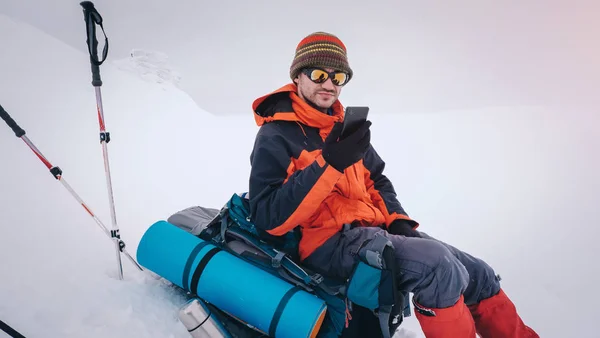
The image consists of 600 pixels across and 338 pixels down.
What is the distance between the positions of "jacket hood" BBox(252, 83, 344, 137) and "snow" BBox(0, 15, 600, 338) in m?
1.49

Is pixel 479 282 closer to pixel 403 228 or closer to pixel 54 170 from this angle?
pixel 403 228

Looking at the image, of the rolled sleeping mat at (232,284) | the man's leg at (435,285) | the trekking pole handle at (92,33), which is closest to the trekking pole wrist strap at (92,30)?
the trekking pole handle at (92,33)

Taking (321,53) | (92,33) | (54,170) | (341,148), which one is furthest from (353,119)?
(54,170)

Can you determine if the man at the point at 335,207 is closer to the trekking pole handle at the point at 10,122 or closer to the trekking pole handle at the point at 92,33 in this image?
the trekking pole handle at the point at 92,33

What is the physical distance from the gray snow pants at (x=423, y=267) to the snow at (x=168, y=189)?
85cm

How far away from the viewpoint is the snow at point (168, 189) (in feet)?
7.11

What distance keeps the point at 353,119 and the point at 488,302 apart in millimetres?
1583

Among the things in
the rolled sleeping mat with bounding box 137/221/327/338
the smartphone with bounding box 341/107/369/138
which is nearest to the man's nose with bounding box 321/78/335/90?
the smartphone with bounding box 341/107/369/138

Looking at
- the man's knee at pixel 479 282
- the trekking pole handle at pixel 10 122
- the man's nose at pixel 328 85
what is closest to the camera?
the trekking pole handle at pixel 10 122

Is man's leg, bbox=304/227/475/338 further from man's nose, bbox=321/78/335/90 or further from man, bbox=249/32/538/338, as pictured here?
man's nose, bbox=321/78/335/90

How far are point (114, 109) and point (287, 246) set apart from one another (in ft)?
20.5

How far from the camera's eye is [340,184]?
2207mm

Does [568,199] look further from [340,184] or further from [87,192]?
[87,192]

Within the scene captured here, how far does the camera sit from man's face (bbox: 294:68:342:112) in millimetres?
2350
